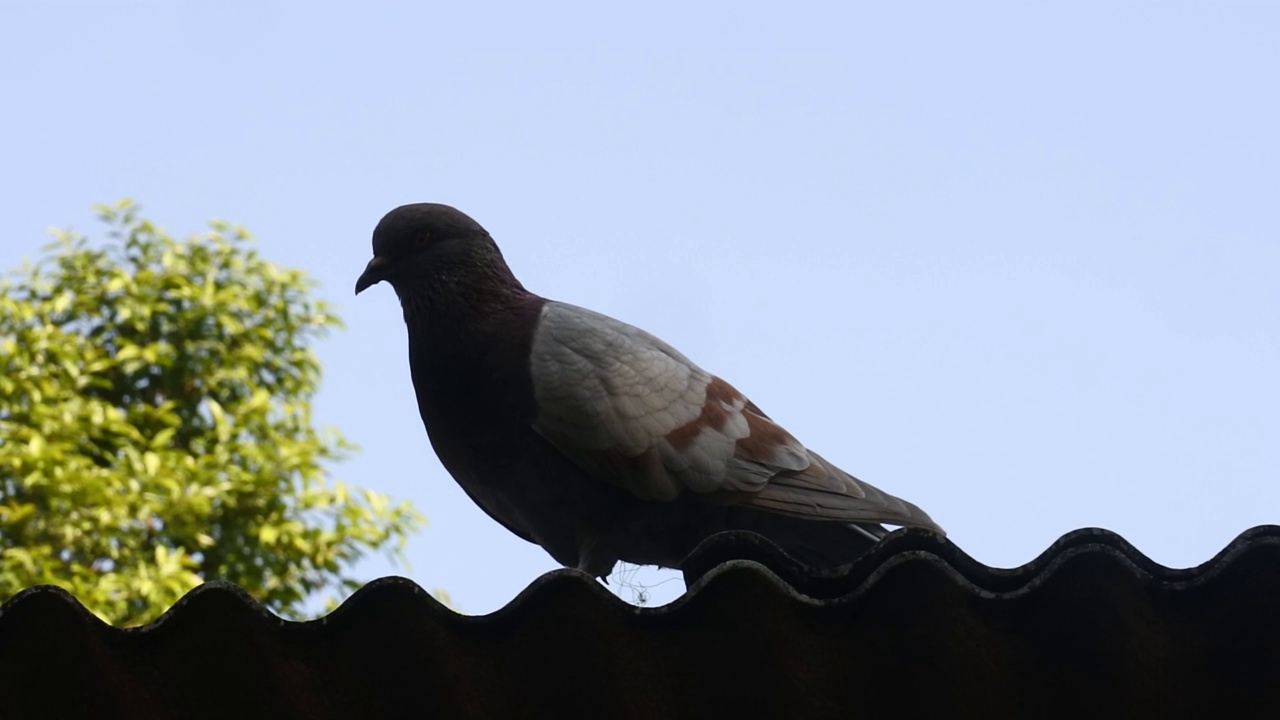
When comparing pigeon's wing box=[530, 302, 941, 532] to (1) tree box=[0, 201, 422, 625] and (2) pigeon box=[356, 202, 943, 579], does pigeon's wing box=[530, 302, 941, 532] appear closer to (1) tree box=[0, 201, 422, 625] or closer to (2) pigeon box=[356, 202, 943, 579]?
(2) pigeon box=[356, 202, 943, 579]

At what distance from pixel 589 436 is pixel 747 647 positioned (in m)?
1.57

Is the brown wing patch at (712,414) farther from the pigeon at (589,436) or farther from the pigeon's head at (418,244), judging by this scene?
the pigeon's head at (418,244)

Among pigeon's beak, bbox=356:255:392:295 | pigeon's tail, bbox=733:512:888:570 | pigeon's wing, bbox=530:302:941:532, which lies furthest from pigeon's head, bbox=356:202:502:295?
pigeon's tail, bbox=733:512:888:570

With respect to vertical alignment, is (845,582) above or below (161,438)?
below

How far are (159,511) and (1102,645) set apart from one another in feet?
25.6

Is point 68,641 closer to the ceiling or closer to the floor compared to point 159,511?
closer to the floor

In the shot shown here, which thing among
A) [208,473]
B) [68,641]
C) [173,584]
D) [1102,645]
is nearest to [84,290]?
[208,473]

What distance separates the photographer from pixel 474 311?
13.3ft

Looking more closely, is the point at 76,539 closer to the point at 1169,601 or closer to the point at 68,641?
the point at 68,641

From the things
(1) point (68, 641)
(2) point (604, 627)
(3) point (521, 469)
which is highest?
(3) point (521, 469)

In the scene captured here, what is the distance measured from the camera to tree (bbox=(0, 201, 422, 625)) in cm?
883

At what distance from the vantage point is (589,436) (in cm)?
383

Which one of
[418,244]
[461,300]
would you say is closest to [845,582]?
[461,300]

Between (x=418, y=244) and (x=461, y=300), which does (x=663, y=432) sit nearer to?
(x=461, y=300)
